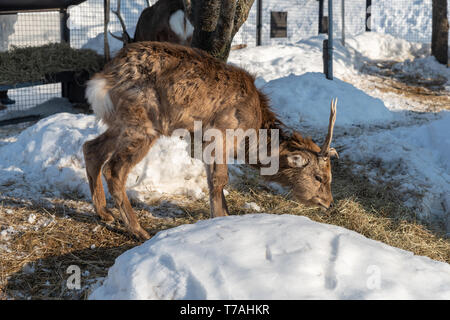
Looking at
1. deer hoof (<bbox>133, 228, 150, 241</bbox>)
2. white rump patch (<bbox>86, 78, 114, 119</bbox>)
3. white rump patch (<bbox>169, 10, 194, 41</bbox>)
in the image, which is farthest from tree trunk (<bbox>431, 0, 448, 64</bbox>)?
deer hoof (<bbox>133, 228, 150, 241</bbox>)

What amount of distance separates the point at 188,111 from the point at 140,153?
1.83ft

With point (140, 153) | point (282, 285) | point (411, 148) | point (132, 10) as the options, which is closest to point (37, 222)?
point (140, 153)

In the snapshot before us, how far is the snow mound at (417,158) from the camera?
5852 millimetres

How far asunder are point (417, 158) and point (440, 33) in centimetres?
856

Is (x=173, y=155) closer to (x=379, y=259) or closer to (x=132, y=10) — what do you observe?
(x=379, y=259)

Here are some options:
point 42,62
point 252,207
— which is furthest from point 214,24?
point 42,62

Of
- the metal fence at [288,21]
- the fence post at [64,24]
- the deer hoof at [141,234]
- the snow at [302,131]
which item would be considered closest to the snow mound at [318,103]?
the snow at [302,131]

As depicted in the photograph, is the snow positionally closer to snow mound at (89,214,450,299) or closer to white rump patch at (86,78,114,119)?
white rump patch at (86,78,114,119)

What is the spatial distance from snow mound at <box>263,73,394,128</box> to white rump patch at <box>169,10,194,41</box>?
1.67 meters

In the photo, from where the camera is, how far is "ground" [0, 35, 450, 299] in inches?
161

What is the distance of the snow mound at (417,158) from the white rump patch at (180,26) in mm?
3078

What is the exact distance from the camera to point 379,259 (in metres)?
3.14

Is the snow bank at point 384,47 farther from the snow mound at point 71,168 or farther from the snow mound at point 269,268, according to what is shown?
the snow mound at point 269,268

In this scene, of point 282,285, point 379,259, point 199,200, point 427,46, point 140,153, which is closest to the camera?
point 282,285
